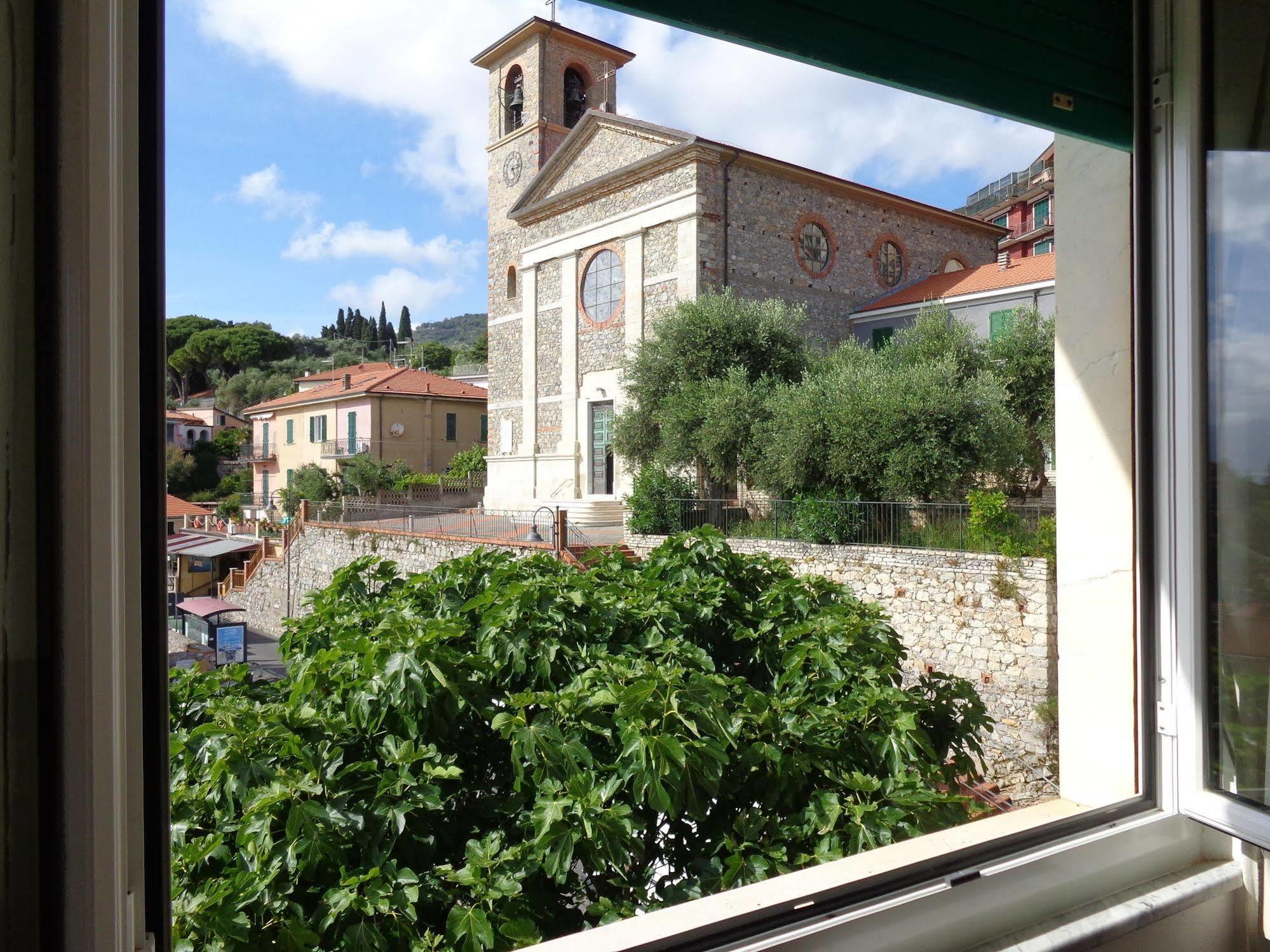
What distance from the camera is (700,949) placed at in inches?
36.4

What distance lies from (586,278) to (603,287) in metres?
0.60

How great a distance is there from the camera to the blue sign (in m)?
7.38

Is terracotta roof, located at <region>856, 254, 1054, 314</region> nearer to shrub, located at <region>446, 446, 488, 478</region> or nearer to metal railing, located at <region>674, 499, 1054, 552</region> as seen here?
metal railing, located at <region>674, 499, 1054, 552</region>

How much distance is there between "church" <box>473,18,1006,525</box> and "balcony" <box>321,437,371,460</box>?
5828mm

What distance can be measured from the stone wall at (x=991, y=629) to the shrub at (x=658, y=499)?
2965 millimetres

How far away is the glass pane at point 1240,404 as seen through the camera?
123cm

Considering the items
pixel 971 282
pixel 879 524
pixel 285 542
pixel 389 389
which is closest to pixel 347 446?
pixel 389 389

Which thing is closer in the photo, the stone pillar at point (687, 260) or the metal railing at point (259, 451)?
the stone pillar at point (687, 260)

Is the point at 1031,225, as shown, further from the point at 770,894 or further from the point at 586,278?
the point at 770,894

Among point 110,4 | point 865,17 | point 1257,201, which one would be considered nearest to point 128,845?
Answer: point 110,4

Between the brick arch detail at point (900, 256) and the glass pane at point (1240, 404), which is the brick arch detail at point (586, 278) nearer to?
the brick arch detail at point (900, 256)

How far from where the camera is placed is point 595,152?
14.3 m

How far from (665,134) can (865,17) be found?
505 inches

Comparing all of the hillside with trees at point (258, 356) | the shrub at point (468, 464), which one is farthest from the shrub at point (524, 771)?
the hillside with trees at point (258, 356)
